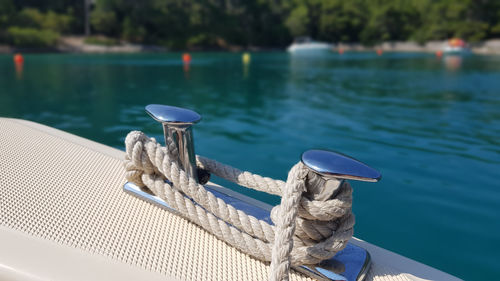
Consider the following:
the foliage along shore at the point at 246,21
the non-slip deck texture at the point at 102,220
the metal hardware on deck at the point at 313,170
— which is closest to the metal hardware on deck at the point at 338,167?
the metal hardware on deck at the point at 313,170

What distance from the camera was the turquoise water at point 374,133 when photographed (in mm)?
2670

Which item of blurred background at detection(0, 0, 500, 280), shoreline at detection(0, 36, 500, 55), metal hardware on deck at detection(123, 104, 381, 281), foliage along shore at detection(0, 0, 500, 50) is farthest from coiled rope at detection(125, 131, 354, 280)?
foliage along shore at detection(0, 0, 500, 50)

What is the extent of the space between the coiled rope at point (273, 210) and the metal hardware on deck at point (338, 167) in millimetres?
62

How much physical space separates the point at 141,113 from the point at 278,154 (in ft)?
11.2

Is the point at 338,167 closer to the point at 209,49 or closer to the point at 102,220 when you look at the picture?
the point at 102,220

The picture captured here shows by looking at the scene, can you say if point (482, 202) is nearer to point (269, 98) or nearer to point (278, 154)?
point (278, 154)

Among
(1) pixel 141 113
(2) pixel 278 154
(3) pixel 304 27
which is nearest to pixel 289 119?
(2) pixel 278 154

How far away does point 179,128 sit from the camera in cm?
137

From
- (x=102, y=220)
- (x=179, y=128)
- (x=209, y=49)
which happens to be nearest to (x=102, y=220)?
(x=102, y=220)

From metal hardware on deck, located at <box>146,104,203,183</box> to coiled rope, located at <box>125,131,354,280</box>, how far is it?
0.05 meters

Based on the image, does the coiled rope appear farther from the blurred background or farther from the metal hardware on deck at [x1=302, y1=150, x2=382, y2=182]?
the blurred background

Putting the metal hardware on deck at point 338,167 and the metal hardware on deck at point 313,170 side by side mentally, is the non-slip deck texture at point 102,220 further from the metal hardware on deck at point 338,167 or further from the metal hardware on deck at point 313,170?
the metal hardware on deck at point 338,167

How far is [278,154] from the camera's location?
4336mm

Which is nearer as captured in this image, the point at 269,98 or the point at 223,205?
the point at 223,205
